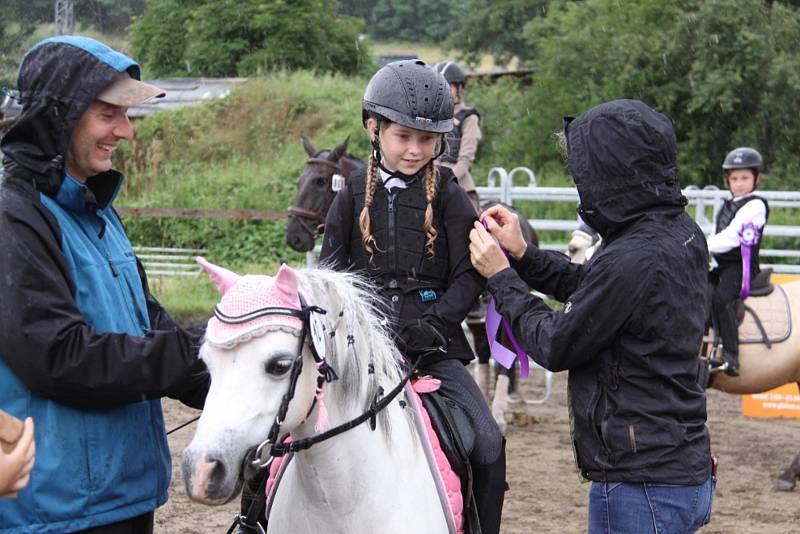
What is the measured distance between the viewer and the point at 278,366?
248cm

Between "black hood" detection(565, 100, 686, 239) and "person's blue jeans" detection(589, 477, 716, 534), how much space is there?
2.41 feet

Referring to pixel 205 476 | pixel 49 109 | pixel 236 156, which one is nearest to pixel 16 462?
pixel 205 476

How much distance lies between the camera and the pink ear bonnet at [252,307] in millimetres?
2455

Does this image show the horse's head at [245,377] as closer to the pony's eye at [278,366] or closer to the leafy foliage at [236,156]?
the pony's eye at [278,366]

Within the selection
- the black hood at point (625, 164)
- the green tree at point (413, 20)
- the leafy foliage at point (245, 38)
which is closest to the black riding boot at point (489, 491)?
the black hood at point (625, 164)

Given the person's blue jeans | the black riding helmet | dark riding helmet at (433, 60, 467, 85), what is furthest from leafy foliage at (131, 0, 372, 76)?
the person's blue jeans

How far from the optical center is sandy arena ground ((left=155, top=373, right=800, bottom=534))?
20.8 ft

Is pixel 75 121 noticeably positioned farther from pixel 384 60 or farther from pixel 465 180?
pixel 384 60

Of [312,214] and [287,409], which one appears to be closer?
[287,409]

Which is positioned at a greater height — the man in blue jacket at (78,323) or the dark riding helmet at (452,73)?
the dark riding helmet at (452,73)

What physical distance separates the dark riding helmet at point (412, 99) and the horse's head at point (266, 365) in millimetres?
845

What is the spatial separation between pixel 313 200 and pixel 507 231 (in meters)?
5.20

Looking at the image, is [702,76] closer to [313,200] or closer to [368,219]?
[313,200]

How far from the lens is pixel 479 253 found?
3.15 meters
